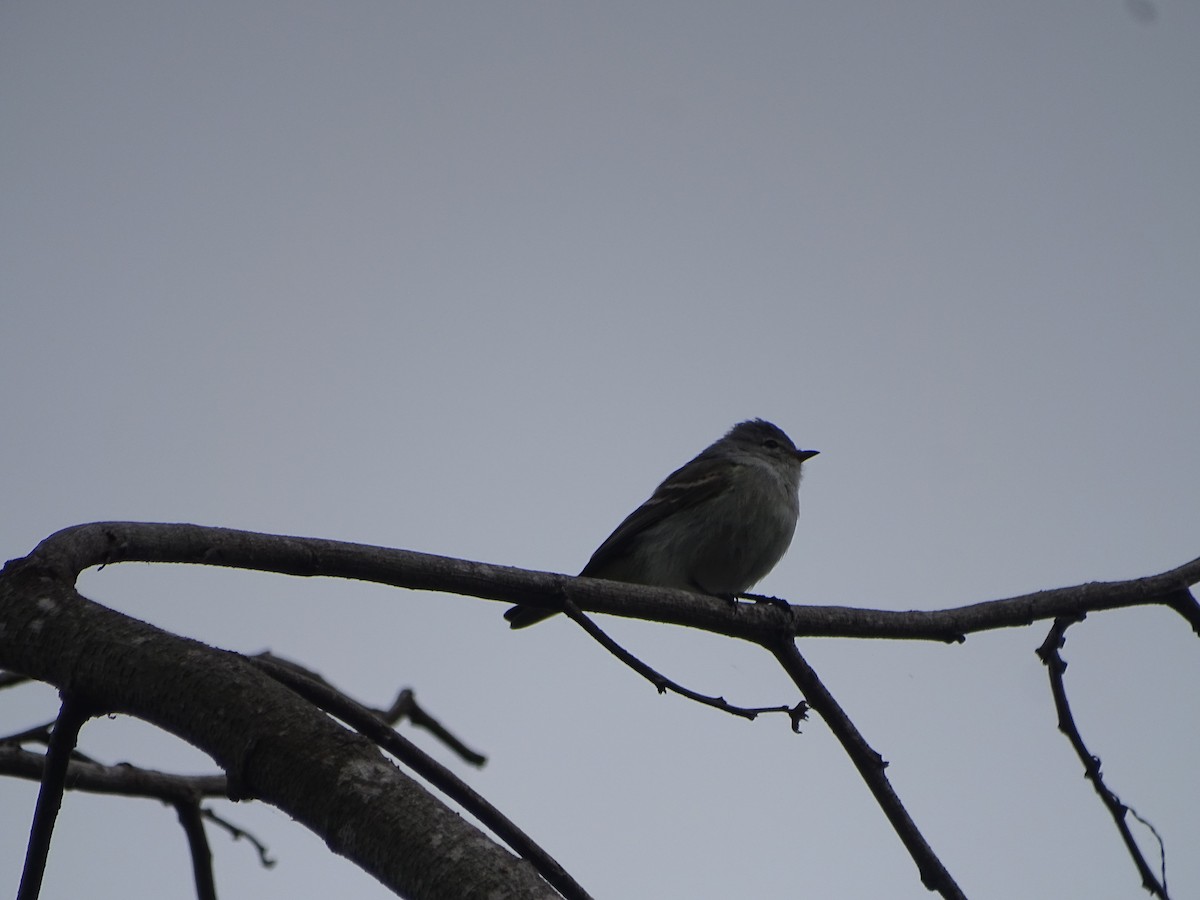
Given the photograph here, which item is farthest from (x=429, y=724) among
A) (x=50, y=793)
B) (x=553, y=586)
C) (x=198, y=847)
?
(x=50, y=793)

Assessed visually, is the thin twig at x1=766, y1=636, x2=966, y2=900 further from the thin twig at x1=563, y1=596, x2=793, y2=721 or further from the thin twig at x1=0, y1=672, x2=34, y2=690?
the thin twig at x1=0, y1=672, x2=34, y2=690

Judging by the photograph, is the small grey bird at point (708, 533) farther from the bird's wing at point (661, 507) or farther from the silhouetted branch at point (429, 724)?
the silhouetted branch at point (429, 724)


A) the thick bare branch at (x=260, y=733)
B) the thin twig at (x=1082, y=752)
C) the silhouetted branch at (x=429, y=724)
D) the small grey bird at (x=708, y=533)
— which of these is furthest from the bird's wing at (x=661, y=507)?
the thick bare branch at (x=260, y=733)

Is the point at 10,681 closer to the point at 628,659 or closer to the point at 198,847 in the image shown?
the point at 198,847

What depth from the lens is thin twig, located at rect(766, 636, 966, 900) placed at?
3.18 m

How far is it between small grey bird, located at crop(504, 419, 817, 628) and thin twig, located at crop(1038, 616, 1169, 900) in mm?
3297

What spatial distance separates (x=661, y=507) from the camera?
303 inches

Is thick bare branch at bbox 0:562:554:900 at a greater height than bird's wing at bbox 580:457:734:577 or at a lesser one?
lesser

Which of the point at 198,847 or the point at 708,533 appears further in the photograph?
the point at 708,533

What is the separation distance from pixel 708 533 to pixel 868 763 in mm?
4023

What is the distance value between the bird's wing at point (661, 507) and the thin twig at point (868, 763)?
406cm

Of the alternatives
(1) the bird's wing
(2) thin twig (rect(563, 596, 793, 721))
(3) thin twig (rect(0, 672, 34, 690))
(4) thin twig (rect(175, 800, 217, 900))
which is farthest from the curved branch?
(1) the bird's wing

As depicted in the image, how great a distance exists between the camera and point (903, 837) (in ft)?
10.8

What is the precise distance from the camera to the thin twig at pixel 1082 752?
11.7ft
